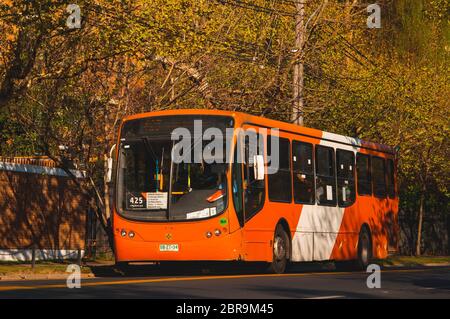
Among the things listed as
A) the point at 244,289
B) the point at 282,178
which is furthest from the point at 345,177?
the point at 244,289

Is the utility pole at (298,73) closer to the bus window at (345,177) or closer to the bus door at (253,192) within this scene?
the bus window at (345,177)

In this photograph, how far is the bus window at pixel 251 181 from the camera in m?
24.6

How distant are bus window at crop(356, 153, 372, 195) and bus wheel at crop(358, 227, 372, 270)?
1100 millimetres

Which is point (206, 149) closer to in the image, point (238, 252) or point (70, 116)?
point (238, 252)

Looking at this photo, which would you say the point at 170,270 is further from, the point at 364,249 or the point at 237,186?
the point at 237,186

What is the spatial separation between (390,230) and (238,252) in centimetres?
1045

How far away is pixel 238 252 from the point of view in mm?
24047

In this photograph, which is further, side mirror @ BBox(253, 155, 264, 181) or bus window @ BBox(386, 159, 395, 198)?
bus window @ BBox(386, 159, 395, 198)

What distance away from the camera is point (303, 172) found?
27.5 metres

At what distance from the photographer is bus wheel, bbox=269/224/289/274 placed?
25859 millimetres

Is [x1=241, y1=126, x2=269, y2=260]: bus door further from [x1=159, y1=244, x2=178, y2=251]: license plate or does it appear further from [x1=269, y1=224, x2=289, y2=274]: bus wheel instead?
[x1=159, y1=244, x2=178, y2=251]: license plate

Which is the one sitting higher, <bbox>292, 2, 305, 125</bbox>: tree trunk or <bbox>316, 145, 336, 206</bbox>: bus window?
<bbox>292, 2, 305, 125</bbox>: tree trunk

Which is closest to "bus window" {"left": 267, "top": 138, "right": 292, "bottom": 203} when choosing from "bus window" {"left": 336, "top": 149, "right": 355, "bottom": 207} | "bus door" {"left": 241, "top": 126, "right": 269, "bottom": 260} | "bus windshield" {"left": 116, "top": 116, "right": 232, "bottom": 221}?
"bus door" {"left": 241, "top": 126, "right": 269, "bottom": 260}
